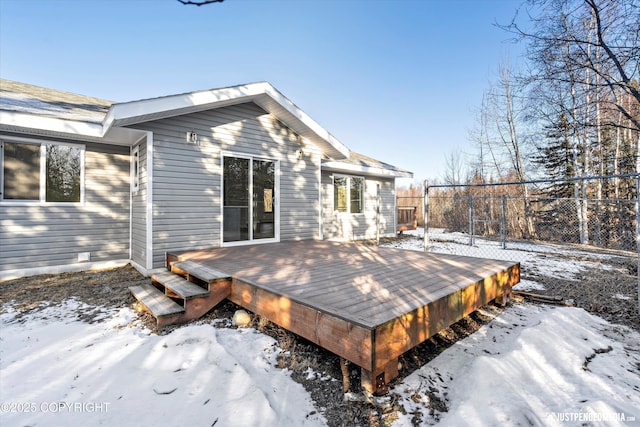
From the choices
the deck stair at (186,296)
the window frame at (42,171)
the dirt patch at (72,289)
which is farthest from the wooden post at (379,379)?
the window frame at (42,171)

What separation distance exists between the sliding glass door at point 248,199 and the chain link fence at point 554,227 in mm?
3184

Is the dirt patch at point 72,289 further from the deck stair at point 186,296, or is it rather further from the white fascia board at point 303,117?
the white fascia board at point 303,117

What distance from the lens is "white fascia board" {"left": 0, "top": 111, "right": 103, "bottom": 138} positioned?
4.02m

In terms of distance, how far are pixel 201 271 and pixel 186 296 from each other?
21.3 inches

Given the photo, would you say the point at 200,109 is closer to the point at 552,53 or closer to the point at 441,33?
the point at 552,53

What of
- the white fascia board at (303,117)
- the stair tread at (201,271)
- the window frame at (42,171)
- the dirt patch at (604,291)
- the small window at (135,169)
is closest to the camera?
the stair tread at (201,271)

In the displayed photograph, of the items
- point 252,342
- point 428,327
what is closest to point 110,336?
point 252,342

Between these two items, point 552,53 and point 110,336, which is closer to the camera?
point 110,336

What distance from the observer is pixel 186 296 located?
2836mm

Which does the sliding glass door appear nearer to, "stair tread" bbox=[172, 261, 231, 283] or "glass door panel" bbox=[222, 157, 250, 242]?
"glass door panel" bbox=[222, 157, 250, 242]

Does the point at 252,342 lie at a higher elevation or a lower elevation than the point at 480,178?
lower

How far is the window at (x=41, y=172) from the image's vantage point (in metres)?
4.50

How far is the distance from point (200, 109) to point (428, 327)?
4.89 meters

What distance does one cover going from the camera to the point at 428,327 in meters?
2.17
